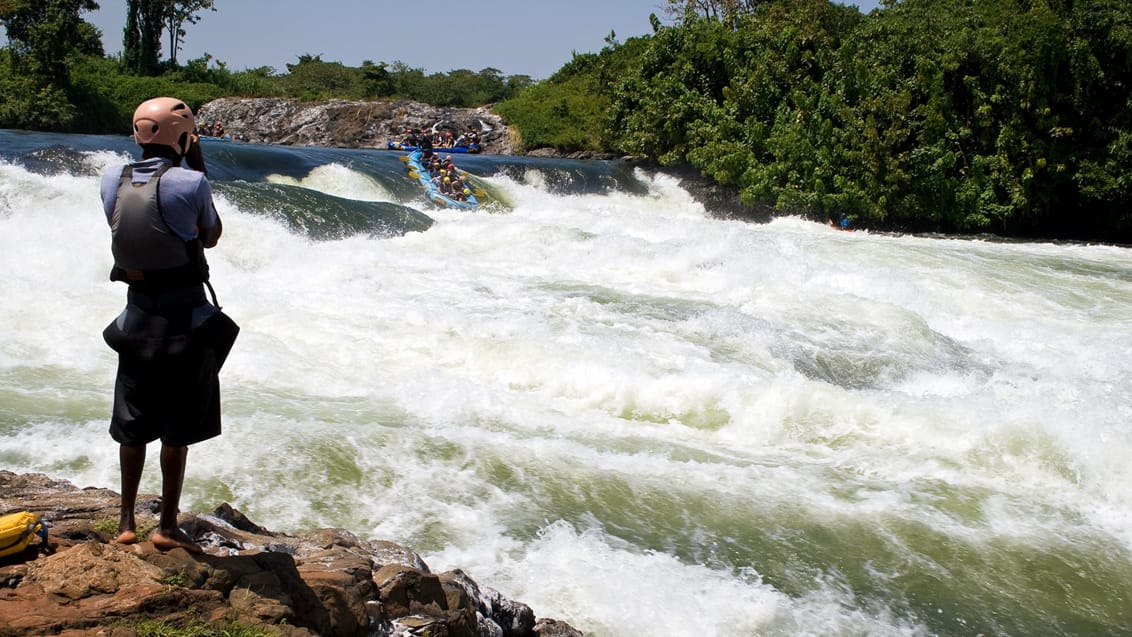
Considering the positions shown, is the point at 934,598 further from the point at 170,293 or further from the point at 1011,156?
the point at 1011,156

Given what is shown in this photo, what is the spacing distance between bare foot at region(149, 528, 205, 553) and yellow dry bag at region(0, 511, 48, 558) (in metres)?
0.30

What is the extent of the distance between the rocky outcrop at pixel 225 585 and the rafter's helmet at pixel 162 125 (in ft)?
3.91

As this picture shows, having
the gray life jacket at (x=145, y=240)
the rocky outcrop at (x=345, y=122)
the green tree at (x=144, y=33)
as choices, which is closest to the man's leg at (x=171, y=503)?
the gray life jacket at (x=145, y=240)

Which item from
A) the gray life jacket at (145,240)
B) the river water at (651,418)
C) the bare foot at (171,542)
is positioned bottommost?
the river water at (651,418)

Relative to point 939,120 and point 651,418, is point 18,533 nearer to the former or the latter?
point 651,418

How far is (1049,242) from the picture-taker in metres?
18.0

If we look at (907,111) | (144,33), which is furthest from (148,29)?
(907,111)

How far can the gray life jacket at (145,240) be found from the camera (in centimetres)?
259

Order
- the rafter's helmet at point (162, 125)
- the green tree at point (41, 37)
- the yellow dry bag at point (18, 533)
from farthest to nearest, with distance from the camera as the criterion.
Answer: the green tree at point (41, 37), the rafter's helmet at point (162, 125), the yellow dry bag at point (18, 533)

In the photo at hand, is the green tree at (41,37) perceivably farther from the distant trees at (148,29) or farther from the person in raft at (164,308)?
the person in raft at (164,308)

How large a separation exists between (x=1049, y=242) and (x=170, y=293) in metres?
18.8

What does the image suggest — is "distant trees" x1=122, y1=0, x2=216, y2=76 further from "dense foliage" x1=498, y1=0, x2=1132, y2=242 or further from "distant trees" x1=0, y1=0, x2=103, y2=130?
"dense foliage" x1=498, y1=0, x2=1132, y2=242

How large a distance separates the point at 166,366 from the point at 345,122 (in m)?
29.7

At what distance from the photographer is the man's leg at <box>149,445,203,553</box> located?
2.69m
